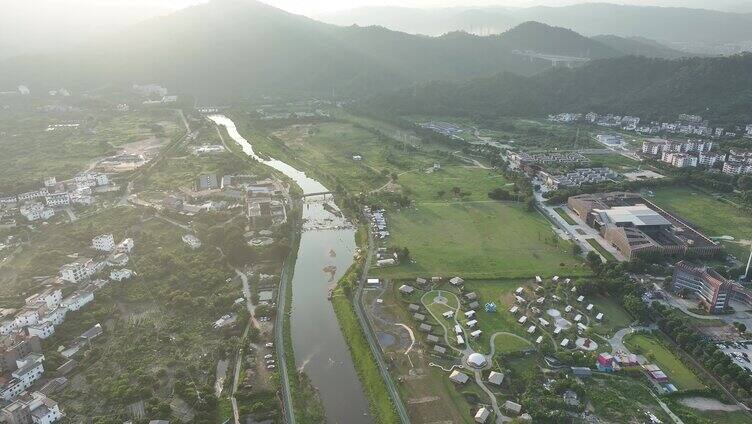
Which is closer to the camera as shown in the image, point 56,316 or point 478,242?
point 56,316

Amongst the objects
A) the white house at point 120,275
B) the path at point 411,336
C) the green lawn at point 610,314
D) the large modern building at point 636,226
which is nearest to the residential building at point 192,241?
the white house at point 120,275

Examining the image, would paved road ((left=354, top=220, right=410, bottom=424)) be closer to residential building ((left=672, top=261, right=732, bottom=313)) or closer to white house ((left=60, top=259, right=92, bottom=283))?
white house ((left=60, top=259, right=92, bottom=283))

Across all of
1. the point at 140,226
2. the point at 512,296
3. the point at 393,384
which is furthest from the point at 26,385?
the point at 512,296

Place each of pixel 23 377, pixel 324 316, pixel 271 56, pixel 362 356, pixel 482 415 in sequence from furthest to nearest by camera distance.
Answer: pixel 271 56 → pixel 324 316 → pixel 362 356 → pixel 23 377 → pixel 482 415

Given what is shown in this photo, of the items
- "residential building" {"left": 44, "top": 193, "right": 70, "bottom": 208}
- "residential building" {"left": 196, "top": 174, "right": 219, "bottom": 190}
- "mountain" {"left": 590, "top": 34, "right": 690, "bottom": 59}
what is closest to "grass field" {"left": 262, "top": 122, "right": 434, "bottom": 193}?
"residential building" {"left": 196, "top": 174, "right": 219, "bottom": 190}

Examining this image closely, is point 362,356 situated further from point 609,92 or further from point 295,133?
point 609,92

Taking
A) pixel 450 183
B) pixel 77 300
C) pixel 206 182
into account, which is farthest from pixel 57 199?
pixel 450 183
